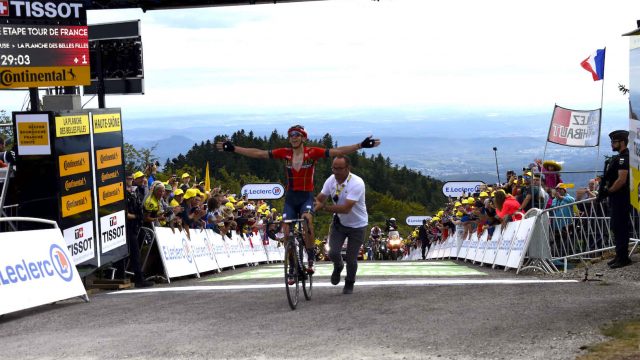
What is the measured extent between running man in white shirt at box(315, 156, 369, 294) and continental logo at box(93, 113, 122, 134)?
4.82m

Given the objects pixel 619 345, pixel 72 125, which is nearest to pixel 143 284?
pixel 72 125

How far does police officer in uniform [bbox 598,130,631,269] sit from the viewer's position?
14539mm

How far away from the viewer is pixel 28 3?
1530cm

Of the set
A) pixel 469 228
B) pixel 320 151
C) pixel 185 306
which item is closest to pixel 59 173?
pixel 185 306

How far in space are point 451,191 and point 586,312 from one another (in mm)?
42320

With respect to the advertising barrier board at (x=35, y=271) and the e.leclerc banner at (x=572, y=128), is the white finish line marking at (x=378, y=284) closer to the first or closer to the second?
the advertising barrier board at (x=35, y=271)

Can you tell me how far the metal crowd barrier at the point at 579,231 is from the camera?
17.5m

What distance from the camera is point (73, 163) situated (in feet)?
48.7

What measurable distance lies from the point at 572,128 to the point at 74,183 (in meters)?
14.2

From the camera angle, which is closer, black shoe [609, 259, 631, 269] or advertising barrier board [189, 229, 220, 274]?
black shoe [609, 259, 631, 269]

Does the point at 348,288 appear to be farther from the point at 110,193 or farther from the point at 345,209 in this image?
the point at 110,193

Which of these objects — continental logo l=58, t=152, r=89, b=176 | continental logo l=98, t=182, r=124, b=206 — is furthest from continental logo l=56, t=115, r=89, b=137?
continental logo l=98, t=182, r=124, b=206

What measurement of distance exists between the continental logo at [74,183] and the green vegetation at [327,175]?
→ 271 ft

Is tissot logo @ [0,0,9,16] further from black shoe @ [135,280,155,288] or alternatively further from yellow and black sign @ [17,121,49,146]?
black shoe @ [135,280,155,288]
